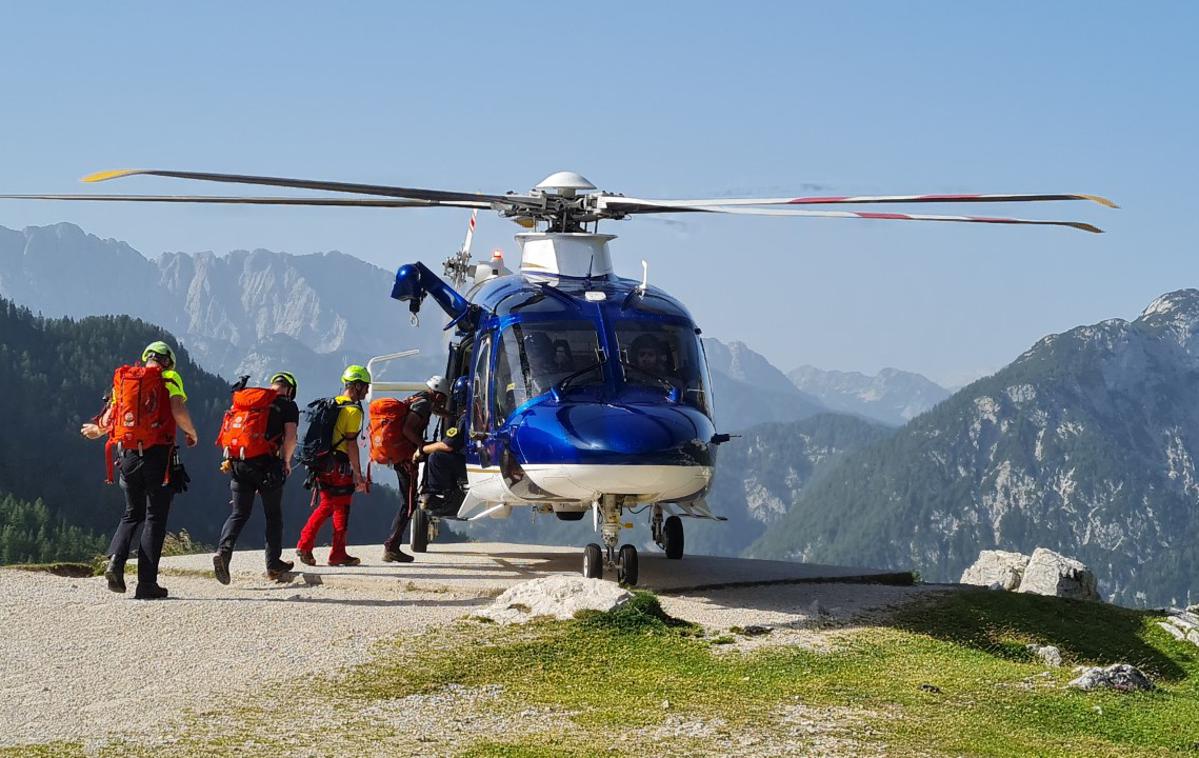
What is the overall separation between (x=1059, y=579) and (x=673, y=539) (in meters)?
6.69

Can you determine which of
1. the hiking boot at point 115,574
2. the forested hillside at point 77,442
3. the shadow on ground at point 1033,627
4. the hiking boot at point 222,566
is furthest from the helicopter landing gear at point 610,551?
the forested hillside at point 77,442

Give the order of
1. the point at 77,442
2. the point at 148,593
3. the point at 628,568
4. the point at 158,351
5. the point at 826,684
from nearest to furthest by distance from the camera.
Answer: the point at 826,684 → the point at 158,351 → the point at 148,593 → the point at 628,568 → the point at 77,442

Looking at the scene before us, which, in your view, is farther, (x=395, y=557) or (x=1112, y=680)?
(x=395, y=557)

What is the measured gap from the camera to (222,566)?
13695 millimetres

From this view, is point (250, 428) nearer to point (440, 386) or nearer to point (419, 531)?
point (440, 386)

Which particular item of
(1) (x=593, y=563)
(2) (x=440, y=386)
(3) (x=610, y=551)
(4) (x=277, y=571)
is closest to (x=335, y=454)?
(4) (x=277, y=571)

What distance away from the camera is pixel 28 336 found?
169 m

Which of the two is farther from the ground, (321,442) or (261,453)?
(321,442)

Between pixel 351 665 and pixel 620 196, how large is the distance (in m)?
7.71

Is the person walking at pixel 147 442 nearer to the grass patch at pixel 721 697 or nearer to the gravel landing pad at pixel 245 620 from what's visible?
the gravel landing pad at pixel 245 620

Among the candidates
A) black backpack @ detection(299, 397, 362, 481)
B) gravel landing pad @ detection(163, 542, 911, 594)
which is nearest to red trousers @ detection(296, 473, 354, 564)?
black backpack @ detection(299, 397, 362, 481)

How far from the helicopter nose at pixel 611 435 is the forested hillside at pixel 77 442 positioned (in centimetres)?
10222

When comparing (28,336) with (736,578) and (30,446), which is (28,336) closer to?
(30,446)

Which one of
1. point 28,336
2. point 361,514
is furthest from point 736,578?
point 28,336
